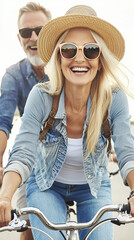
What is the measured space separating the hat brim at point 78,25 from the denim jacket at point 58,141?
31cm

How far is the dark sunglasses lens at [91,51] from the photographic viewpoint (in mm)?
1865

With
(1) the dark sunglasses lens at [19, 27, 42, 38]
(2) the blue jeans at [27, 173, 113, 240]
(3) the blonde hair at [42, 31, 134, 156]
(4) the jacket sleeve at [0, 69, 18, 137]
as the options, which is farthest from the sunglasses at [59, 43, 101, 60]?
(1) the dark sunglasses lens at [19, 27, 42, 38]

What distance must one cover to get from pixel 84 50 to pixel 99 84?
0.31 metres

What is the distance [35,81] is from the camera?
2797mm

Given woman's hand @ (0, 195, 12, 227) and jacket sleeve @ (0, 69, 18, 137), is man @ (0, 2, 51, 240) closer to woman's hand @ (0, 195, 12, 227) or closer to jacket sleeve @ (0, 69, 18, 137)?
jacket sleeve @ (0, 69, 18, 137)

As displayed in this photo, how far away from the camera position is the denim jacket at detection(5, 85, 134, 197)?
1.76 meters

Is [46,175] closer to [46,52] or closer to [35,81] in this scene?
[46,52]

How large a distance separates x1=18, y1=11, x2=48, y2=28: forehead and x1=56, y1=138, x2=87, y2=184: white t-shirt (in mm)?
1280

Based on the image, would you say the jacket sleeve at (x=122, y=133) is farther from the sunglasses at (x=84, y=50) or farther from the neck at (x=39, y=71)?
the neck at (x=39, y=71)

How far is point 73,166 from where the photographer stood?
1.93m

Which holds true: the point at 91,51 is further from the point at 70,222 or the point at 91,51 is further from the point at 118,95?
the point at 70,222

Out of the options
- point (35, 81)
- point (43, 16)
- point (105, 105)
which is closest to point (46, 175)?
point (105, 105)

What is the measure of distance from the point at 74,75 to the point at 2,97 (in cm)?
92

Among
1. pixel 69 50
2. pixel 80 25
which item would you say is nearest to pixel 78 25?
pixel 80 25
